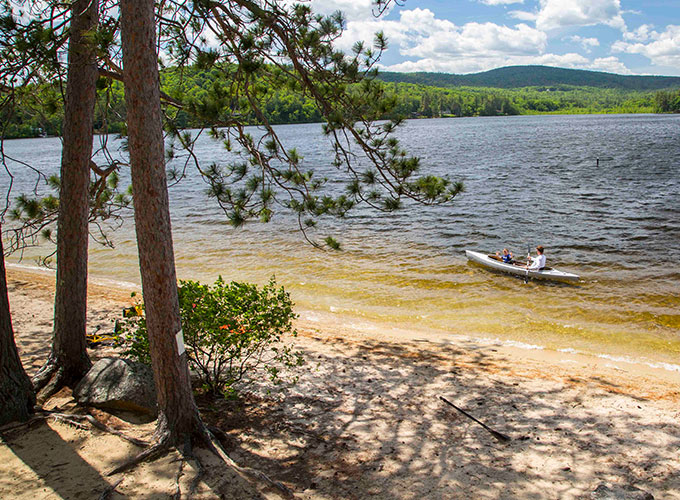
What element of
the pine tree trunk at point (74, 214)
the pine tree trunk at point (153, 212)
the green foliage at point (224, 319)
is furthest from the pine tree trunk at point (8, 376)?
the pine tree trunk at point (153, 212)

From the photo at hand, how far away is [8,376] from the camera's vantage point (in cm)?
484

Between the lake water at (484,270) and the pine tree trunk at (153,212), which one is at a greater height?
the pine tree trunk at (153,212)

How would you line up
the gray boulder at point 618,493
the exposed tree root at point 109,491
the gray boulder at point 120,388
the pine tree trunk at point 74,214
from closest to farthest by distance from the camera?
the exposed tree root at point 109,491, the gray boulder at point 618,493, the gray boulder at point 120,388, the pine tree trunk at point 74,214

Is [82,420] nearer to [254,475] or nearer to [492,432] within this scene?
[254,475]

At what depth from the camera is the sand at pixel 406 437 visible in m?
4.30

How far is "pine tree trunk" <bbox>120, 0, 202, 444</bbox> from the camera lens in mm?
3957

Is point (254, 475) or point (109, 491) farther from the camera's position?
point (254, 475)

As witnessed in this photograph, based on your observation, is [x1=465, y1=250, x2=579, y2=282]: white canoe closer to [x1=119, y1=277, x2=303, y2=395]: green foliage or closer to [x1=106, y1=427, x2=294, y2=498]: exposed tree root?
[x1=119, y1=277, x2=303, y2=395]: green foliage

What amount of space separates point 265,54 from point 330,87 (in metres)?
1.00

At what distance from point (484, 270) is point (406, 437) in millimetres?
10754

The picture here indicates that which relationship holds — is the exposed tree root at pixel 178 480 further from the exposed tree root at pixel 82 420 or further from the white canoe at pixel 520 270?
the white canoe at pixel 520 270

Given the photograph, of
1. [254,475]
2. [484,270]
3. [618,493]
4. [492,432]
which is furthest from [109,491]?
[484,270]

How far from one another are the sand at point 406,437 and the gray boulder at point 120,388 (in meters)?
0.16

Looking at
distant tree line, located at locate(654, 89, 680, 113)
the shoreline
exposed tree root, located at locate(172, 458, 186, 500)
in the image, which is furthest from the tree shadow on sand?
distant tree line, located at locate(654, 89, 680, 113)
